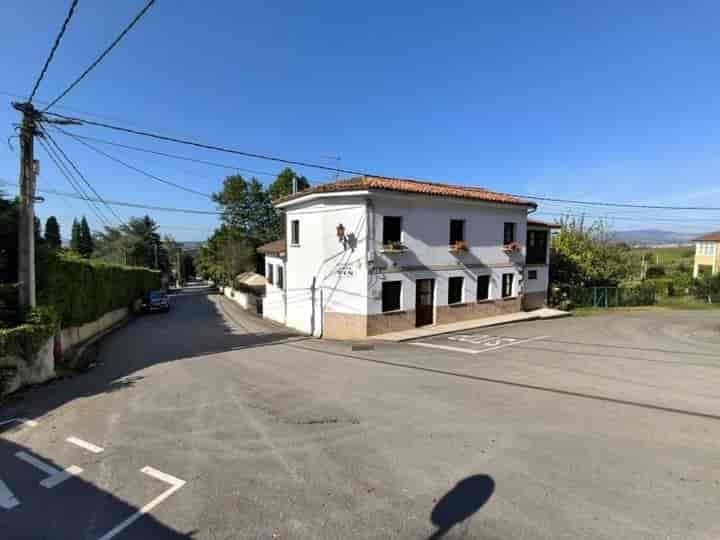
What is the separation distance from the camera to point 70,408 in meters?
6.61

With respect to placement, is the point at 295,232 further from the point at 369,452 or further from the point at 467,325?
the point at 369,452

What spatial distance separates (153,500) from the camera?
3.68m

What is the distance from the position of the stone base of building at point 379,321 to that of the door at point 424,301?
0.32 metres

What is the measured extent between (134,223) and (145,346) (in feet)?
174

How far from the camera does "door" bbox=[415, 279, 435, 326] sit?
16016mm

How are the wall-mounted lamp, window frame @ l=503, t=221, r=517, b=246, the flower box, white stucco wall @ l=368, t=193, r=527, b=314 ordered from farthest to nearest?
window frame @ l=503, t=221, r=517, b=246 → the flower box → white stucco wall @ l=368, t=193, r=527, b=314 → the wall-mounted lamp

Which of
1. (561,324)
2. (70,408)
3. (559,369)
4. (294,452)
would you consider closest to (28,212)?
(70,408)

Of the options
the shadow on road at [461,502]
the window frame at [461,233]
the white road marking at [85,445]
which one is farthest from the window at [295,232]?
the shadow on road at [461,502]

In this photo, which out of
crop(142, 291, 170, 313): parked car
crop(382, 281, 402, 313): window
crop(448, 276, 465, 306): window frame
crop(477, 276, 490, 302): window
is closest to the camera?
crop(382, 281, 402, 313): window

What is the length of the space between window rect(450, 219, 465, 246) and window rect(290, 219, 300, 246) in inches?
295

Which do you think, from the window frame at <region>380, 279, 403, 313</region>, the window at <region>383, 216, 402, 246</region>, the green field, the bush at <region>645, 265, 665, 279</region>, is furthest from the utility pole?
the bush at <region>645, 265, 665, 279</region>

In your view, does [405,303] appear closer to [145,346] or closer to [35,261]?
[145,346]

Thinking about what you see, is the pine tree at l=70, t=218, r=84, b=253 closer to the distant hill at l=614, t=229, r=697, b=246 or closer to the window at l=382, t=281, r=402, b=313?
the window at l=382, t=281, r=402, b=313

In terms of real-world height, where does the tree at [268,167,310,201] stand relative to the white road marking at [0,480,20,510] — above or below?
above
